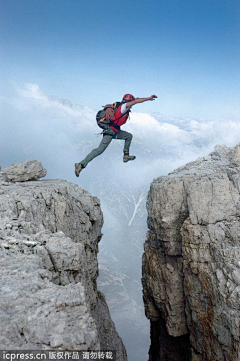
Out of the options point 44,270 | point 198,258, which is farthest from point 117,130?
point 44,270

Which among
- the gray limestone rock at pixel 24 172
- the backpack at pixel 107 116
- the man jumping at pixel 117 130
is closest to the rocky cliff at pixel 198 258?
the man jumping at pixel 117 130

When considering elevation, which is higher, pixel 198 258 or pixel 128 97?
pixel 128 97

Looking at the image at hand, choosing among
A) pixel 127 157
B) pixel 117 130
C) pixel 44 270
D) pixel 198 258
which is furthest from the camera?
pixel 198 258

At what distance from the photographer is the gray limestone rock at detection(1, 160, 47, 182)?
506 inches

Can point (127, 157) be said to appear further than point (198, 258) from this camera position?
No

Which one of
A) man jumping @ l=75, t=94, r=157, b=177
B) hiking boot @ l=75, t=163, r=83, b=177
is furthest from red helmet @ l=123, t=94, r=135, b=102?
hiking boot @ l=75, t=163, r=83, b=177

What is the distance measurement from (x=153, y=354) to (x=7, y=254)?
22.7 m

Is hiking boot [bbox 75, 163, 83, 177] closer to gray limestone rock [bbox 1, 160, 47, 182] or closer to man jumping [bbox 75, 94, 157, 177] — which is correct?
man jumping [bbox 75, 94, 157, 177]

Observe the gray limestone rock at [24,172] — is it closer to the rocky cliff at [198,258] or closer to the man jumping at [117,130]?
the man jumping at [117,130]

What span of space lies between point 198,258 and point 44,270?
1173 cm

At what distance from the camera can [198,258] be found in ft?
47.9

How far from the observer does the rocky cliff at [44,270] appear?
10.8 ft

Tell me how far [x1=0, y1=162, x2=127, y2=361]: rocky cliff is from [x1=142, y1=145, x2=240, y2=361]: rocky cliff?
19.4 ft

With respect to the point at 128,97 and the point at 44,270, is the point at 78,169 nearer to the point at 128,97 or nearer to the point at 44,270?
the point at 128,97
